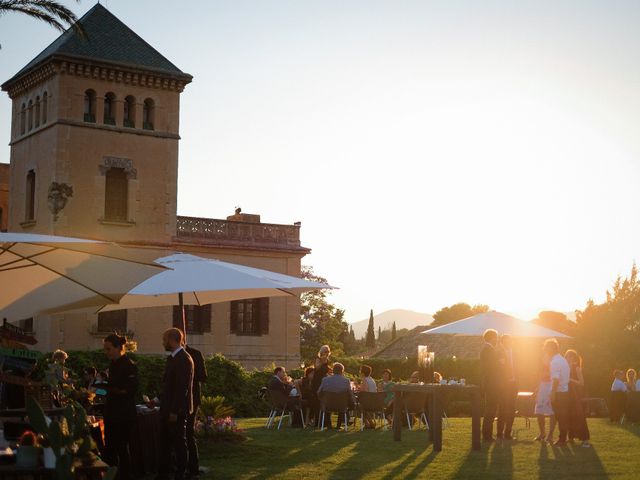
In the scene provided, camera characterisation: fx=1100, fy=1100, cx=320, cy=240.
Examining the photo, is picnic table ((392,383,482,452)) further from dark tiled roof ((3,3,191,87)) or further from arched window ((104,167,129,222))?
dark tiled roof ((3,3,191,87))

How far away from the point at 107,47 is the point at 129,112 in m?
2.58

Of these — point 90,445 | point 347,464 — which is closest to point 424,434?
point 347,464

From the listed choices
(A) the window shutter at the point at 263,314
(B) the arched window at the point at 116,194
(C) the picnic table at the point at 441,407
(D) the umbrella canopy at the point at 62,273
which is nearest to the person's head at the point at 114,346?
(D) the umbrella canopy at the point at 62,273

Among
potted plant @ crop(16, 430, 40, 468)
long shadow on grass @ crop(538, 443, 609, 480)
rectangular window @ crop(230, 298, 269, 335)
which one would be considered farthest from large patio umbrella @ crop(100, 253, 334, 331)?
rectangular window @ crop(230, 298, 269, 335)

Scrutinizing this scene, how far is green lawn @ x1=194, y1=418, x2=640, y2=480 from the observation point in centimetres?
1366

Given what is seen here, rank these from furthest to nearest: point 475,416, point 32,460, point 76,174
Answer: point 76,174, point 475,416, point 32,460

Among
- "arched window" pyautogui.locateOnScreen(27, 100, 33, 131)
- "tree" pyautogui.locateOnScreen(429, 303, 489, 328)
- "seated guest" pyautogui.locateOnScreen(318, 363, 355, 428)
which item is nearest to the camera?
"seated guest" pyautogui.locateOnScreen(318, 363, 355, 428)

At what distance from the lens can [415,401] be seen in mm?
20859

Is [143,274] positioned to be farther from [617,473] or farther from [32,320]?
[32,320]

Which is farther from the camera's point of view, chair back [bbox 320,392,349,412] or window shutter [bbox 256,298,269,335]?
window shutter [bbox 256,298,269,335]

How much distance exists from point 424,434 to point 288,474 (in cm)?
707

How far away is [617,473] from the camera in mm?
13914

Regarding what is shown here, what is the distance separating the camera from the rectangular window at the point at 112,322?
40.4m

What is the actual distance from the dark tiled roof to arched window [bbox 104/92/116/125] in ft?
4.37
